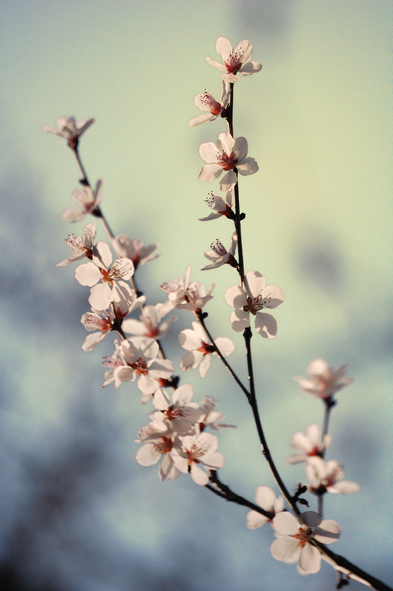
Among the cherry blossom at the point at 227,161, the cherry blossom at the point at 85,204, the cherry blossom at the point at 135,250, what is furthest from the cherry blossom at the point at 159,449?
the cherry blossom at the point at 227,161

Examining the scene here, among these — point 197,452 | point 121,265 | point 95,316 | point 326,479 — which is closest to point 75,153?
point 121,265

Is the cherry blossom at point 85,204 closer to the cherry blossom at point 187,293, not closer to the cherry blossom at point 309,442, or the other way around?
the cherry blossom at point 187,293

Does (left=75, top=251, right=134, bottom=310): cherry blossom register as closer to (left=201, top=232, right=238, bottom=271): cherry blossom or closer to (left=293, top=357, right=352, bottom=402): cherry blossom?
(left=201, top=232, right=238, bottom=271): cherry blossom

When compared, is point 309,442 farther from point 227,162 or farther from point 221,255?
point 227,162

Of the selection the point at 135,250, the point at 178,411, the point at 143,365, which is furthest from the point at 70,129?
the point at 178,411

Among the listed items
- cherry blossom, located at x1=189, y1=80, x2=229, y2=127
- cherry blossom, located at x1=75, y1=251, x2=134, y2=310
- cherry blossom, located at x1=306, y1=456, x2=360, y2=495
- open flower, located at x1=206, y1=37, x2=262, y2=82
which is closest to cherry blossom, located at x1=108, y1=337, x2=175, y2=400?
cherry blossom, located at x1=75, y1=251, x2=134, y2=310

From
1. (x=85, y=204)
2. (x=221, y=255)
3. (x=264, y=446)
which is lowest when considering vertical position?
(x=264, y=446)
